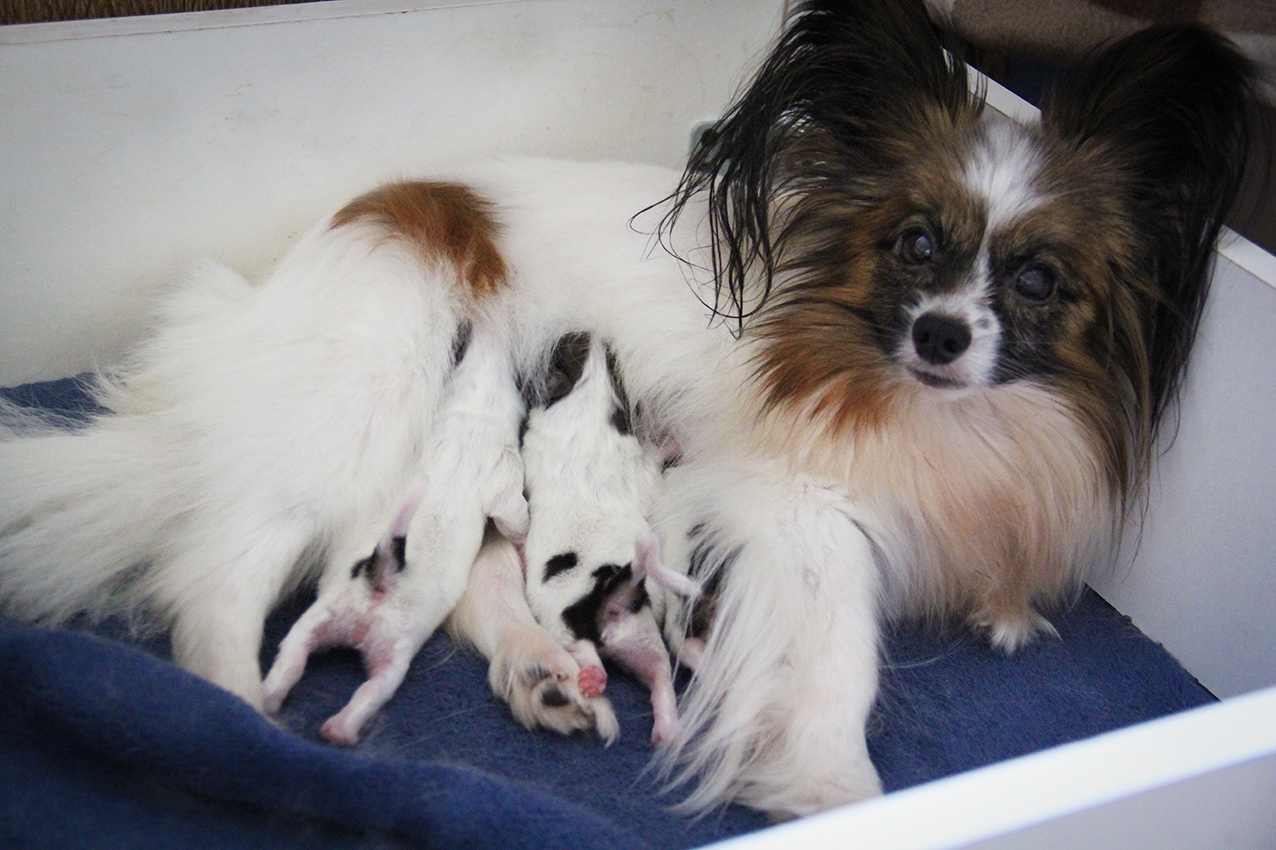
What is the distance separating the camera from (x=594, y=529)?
5.92ft

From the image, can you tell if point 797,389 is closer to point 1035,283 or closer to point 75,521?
point 1035,283

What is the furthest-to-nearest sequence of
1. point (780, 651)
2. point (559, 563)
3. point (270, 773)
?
point (559, 563) → point (780, 651) → point (270, 773)

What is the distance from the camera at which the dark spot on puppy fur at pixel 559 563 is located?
1.79m

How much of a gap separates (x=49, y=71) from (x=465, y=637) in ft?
4.50

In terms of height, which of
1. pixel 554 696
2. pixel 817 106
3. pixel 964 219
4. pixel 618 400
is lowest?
pixel 554 696

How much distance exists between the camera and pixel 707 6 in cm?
258

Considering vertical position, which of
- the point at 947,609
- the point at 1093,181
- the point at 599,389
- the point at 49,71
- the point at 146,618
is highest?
the point at 49,71

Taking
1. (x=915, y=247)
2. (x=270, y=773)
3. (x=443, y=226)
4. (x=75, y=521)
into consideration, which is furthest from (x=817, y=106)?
(x=75, y=521)

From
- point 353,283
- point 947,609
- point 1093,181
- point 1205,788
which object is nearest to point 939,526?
point 947,609

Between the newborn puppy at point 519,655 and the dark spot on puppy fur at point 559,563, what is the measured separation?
77 millimetres

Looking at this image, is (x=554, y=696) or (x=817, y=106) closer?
(x=554, y=696)

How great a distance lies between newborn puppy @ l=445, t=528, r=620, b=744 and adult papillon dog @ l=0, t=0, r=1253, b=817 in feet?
0.29

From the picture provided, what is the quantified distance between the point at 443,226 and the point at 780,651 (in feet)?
3.37

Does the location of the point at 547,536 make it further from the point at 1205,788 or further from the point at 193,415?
the point at 1205,788
